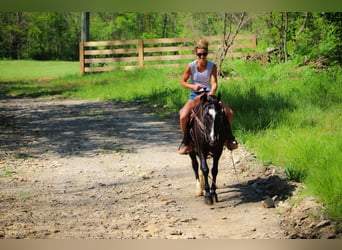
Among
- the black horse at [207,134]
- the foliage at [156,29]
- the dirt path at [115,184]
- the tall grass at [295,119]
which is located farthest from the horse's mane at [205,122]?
the foliage at [156,29]

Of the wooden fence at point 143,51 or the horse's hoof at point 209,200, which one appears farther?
the wooden fence at point 143,51

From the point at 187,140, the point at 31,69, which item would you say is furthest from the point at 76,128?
the point at 187,140

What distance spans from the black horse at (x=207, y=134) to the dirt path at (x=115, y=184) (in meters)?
0.13

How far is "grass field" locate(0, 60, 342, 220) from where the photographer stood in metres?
4.43

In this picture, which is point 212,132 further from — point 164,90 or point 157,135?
point 164,90

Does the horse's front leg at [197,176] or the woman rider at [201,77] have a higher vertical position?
the woman rider at [201,77]

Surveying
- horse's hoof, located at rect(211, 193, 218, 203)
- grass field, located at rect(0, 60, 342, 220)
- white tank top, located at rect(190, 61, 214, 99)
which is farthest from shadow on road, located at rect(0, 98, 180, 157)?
white tank top, located at rect(190, 61, 214, 99)

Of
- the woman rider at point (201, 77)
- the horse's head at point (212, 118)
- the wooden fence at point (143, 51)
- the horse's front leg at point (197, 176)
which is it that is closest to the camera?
the horse's head at point (212, 118)

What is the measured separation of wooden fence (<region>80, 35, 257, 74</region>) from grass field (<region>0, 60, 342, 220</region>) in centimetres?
8

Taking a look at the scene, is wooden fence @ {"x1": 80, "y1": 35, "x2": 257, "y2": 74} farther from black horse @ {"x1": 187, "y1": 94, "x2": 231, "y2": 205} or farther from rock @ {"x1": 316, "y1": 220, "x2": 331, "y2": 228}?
rock @ {"x1": 316, "y1": 220, "x2": 331, "y2": 228}

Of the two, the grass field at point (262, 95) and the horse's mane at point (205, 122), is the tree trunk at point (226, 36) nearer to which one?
the grass field at point (262, 95)

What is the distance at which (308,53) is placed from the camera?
5.23m

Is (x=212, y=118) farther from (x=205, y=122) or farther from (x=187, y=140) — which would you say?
(x=187, y=140)

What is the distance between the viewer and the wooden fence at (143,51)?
16.9ft
